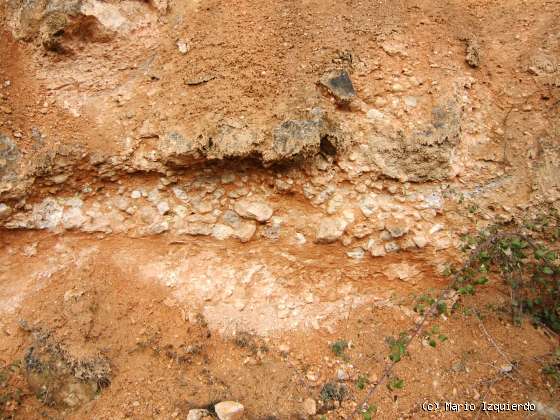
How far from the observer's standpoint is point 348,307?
3061 millimetres

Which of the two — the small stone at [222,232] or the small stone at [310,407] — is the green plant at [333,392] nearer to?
the small stone at [310,407]

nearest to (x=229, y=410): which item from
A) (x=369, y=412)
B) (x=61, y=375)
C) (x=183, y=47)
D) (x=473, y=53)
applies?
(x=369, y=412)

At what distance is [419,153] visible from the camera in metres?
3.04

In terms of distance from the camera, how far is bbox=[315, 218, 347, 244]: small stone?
300cm

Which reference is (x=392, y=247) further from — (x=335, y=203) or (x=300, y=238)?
(x=300, y=238)

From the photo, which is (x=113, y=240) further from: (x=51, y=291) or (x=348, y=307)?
(x=348, y=307)

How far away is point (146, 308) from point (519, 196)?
302cm

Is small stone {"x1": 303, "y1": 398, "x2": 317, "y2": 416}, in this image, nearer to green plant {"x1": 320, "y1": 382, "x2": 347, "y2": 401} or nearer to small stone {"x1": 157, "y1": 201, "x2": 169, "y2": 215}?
green plant {"x1": 320, "y1": 382, "x2": 347, "y2": 401}

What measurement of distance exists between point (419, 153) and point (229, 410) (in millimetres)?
2324

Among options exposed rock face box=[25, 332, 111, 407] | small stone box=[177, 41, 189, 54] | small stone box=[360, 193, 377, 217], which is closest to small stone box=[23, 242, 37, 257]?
exposed rock face box=[25, 332, 111, 407]

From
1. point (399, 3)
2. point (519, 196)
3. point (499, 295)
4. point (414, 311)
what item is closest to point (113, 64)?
point (399, 3)

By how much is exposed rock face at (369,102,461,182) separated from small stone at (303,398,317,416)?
176 centimetres

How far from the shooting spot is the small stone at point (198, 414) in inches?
97.7

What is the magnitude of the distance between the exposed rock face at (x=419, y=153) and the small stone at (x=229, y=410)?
2.00m
